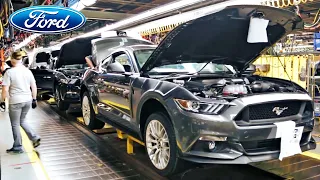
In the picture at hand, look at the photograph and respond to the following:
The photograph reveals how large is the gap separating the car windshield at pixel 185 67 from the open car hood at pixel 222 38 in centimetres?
7

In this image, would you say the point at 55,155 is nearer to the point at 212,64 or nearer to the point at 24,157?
the point at 24,157

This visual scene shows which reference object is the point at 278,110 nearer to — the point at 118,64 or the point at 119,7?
the point at 118,64

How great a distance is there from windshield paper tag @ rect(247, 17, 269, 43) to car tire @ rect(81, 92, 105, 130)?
3.06 m

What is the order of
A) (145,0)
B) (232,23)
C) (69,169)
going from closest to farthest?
(232,23)
(69,169)
(145,0)

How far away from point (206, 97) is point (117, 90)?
173 centimetres

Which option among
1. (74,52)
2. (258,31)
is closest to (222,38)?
(258,31)

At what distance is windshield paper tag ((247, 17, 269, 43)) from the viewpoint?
11.8ft

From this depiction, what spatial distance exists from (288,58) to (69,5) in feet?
16.9

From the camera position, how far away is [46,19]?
6.38m

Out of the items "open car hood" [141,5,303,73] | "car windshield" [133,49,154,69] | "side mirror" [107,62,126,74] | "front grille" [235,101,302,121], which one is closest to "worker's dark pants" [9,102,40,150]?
"side mirror" [107,62,126,74]

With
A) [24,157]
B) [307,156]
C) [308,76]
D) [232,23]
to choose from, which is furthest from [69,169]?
[308,76]

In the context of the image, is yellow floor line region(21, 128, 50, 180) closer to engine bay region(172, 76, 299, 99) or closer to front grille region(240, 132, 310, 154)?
engine bay region(172, 76, 299, 99)

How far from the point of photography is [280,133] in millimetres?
2846

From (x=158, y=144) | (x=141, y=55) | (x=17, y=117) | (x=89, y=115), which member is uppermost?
(x=141, y=55)
